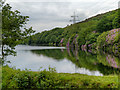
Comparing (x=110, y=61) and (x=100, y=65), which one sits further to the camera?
(x=110, y=61)

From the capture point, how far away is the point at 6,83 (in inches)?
357

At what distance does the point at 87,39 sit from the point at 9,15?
61305 mm

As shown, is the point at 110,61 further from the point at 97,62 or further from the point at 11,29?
the point at 11,29

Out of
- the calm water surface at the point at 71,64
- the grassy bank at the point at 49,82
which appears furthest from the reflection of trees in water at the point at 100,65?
the grassy bank at the point at 49,82

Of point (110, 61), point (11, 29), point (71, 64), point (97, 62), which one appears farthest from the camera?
point (110, 61)

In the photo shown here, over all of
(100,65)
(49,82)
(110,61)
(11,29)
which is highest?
(11,29)

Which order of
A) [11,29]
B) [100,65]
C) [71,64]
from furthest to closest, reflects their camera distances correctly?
[71,64] → [100,65] → [11,29]

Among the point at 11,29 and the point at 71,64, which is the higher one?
the point at 11,29

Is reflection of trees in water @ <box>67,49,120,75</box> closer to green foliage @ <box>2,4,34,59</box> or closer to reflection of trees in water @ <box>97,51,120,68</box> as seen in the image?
reflection of trees in water @ <box>97,51,120,68</box>

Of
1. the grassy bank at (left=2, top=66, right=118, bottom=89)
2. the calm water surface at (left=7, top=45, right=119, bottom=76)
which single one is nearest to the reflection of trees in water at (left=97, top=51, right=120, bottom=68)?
the calm water surface at (left=7, top=45, right=119, bottom=76)

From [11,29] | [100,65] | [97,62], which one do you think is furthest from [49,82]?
[97,62]

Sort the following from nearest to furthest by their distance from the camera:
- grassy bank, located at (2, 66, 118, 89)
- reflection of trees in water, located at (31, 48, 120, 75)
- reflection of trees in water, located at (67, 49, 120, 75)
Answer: grassy bank, located at (2, 66, 118, 89), reflection of trees in water, located at (67, 49, 120, 75), reflection of trees in water, located at (31, 48, 120, 75)

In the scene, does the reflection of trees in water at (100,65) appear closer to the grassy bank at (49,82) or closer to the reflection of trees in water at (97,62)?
the reflection of trees in water at (97,62)

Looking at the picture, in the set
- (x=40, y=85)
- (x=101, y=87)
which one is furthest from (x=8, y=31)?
(x=101, y=87)
